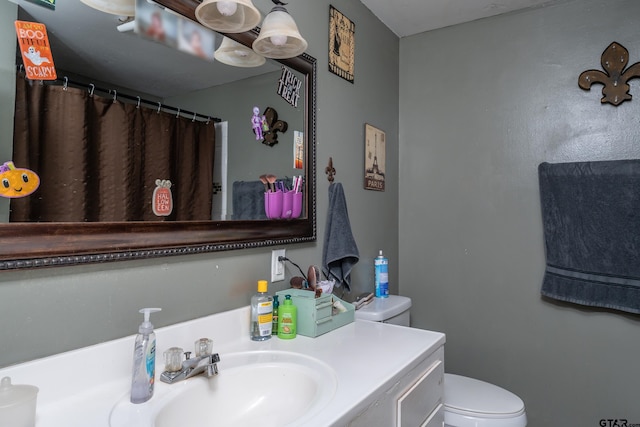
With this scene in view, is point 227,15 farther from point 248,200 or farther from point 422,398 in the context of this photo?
point 422,398

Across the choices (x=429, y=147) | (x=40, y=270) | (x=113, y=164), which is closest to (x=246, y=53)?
(x=113, y=164)

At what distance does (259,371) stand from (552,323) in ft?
5.34

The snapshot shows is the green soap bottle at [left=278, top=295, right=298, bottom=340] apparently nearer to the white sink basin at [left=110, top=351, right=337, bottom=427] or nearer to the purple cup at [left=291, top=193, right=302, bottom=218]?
the white sink basin at [left=110, top=351, right=337, bottom=427]

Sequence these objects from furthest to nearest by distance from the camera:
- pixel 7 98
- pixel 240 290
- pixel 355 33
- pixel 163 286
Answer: pixel 355 33
pixel 240 290
pixel 163 286
pixel 7 98

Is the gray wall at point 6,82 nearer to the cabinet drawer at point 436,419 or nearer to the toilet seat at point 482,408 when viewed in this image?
the cabinet drawer at point 436,419

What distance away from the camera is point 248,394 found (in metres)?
1.04

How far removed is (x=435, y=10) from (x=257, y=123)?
4.50 feet

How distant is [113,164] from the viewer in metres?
0.94

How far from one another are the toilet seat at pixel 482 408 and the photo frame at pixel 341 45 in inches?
60.1

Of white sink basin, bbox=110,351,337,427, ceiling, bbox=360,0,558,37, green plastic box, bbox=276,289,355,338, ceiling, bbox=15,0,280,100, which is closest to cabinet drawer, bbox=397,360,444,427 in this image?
white sink basin, bbox=110,351,337,427

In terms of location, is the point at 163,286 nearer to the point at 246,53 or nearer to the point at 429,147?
the point at 246,53

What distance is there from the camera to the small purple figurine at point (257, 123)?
137 centimetres

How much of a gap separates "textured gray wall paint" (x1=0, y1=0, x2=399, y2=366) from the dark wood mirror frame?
0.03 metres

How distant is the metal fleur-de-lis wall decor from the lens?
5.98 feet
